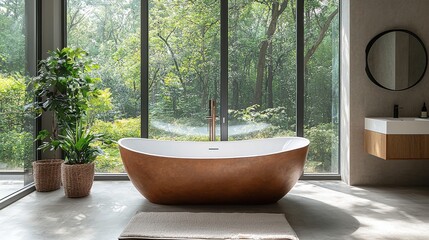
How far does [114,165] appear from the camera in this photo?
5.79 m

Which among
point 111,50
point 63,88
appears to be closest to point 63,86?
point 63,88

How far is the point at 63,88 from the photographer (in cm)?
494

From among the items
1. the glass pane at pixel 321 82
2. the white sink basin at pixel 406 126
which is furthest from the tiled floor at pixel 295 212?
the white sink basin at pixel 406 126

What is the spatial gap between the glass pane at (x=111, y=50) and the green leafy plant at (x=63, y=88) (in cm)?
56

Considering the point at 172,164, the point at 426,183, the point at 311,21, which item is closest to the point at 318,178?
the point at 426,183

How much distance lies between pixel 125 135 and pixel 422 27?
3766 mm

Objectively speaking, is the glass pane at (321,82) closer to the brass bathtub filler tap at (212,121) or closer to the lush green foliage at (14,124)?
the brass bathtub filler tap at (212,121)

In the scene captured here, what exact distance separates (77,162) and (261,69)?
2.44 metres

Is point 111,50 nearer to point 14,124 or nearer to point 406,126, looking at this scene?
point 14,124

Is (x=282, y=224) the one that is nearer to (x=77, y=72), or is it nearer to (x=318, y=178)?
(x=318, y=178)

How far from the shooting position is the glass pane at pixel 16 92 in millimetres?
4434

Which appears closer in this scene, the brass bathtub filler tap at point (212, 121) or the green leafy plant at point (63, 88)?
the green leafy plant at point (63, 88)

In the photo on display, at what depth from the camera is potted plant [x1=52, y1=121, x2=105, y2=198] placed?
478 centimetres

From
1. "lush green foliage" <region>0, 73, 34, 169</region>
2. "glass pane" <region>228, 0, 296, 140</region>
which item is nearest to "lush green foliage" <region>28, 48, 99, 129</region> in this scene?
"lush green foliage" <region>0, 73, 34, 169</region>
